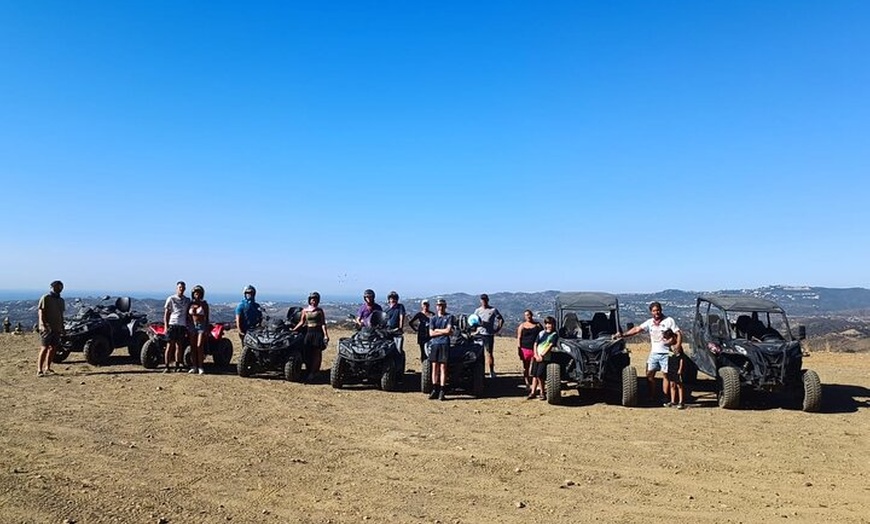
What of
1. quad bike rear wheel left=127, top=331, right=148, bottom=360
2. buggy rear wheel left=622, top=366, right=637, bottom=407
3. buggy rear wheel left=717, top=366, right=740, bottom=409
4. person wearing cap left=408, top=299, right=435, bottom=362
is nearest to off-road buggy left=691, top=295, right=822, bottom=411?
buggy rear wheel left=717, top=366, right=740, bottom=409

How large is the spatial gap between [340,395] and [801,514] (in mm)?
6949

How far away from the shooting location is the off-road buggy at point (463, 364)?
10.7 m

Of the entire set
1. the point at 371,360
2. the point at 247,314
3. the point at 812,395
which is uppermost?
the point at 247,314

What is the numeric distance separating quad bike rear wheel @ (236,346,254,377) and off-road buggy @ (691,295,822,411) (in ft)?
26.9

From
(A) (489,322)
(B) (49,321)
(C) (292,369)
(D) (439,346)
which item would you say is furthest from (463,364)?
(B) (49,321)

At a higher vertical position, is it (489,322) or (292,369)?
(489,322)

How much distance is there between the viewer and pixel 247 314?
39.9 ft

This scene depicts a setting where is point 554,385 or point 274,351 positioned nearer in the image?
point 554,385

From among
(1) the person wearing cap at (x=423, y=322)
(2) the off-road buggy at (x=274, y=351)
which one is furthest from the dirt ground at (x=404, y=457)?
(1) the person wearing cap at (x=423, y=322)

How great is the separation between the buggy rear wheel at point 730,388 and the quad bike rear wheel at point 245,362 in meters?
8.21

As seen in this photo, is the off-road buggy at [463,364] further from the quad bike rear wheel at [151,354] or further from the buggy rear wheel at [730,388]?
the quad bike rear wheel at [151,354]

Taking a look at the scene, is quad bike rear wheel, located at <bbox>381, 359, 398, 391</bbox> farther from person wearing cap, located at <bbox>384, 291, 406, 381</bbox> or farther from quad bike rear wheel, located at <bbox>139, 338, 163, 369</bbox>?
quad bike rear wheel, located at <bbox>139, 338, 163, 369</bbox>

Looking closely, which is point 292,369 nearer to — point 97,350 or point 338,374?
point 338,374

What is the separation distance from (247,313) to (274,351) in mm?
1156
